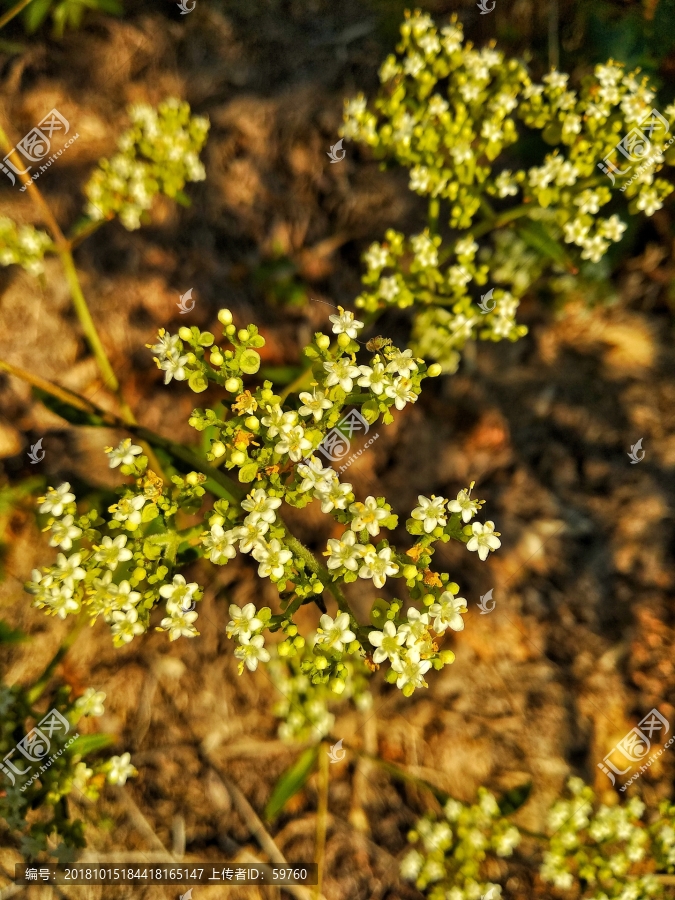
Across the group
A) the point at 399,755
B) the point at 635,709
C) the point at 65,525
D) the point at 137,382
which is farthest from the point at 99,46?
the point at 635,709

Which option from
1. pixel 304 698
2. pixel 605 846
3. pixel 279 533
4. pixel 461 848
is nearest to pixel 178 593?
pixel 279 533

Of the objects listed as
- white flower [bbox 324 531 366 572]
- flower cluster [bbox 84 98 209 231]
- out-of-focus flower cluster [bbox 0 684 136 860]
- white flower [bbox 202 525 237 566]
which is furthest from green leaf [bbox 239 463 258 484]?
flower cluster [bbox 84 98 209 231]

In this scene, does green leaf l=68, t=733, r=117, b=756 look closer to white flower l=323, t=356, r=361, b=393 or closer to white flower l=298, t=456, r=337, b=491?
white flower l=298, t=456, r=337, b=491

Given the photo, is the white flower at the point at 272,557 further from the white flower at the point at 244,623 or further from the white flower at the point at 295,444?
the white flower at the point at 295,444

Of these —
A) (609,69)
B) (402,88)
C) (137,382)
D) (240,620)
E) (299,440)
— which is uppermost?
(609,69)

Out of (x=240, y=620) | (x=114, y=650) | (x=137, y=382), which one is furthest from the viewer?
(x=137, y=382)

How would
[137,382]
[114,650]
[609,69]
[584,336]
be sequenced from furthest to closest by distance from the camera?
[584,336] < [137,382] < [114,650] < [609,69]

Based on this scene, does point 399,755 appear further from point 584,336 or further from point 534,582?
point 584,336

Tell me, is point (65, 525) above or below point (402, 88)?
below
